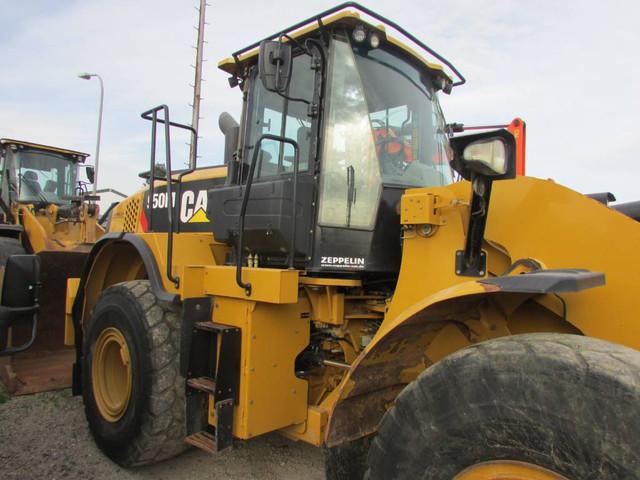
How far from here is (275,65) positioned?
9.27ft

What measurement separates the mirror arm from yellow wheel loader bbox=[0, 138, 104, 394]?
9.69 feet

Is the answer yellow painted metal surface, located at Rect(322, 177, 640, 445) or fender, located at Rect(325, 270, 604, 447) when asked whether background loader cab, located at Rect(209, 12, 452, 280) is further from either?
fender, located at Rect(325, 270, 604, 447)

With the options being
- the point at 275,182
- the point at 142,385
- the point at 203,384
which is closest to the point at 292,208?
the point at 275,182

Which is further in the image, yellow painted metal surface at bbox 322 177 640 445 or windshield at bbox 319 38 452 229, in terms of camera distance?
windshield at bbox 319 38 452 229

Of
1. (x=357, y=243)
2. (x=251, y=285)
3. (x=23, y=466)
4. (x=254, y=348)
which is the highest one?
(x=357, y=243)

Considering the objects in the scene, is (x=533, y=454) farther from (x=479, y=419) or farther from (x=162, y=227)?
(x=162, y=227)

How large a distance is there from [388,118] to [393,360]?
1451 millimetres

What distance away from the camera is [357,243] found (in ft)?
9.94

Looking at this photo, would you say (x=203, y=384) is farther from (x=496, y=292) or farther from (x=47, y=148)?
(x=47, y=148)

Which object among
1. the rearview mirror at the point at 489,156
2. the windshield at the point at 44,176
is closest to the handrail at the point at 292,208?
the rearview mirror at the point at 489,156

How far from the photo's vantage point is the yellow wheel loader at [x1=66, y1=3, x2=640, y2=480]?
1.70 metres

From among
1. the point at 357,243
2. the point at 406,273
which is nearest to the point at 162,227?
the point at 357,243

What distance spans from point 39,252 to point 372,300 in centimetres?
443

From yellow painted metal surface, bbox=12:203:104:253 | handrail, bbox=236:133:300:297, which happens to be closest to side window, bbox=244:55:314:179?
handrail, bbox=236:133:300:297
